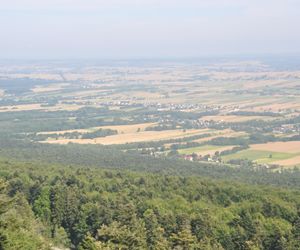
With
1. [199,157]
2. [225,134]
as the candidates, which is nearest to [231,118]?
[225,134]

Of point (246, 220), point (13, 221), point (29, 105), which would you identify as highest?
point (13, 221)

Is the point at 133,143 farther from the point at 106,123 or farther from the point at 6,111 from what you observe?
the point at 6,111

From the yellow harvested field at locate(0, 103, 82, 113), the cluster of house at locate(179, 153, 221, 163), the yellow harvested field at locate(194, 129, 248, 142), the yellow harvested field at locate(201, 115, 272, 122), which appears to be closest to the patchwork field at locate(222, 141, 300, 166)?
the cluster of house at locate(179, 153, 221, 163)

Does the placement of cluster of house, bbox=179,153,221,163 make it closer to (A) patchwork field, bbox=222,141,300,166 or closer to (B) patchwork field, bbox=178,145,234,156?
(A) patchwork field, bbox=222,141,300,166

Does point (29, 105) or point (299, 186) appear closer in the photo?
point (299, 186)

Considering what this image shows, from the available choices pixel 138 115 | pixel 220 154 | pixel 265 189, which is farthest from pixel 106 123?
pixel 265 189

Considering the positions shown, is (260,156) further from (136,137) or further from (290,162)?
(136,137)
